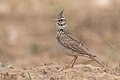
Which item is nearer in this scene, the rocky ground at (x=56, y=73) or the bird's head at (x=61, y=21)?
the rocky ground at (x=56, y=73)

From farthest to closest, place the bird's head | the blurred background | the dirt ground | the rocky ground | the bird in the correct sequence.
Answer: the blurred background → the dirt ground → the bird's head → the bird → the rocky ground

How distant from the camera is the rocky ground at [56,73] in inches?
401

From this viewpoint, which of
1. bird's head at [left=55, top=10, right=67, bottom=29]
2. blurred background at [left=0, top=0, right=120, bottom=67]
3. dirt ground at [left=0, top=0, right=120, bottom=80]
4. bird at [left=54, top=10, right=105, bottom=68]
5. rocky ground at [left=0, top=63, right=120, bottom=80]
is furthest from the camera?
blurred background at [left=0, top=0, right=120, bottom=67]

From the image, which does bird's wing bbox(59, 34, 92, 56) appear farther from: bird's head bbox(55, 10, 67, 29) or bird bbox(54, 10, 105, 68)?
bird's head bbox(55, 10, 67, 29)

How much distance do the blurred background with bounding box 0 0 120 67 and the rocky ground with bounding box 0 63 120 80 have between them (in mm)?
4278

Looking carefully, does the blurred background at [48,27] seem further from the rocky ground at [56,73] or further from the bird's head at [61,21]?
the rocky ground at [56,73]

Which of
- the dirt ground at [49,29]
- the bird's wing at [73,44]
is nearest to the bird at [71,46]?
the bird's wing at [73,44]

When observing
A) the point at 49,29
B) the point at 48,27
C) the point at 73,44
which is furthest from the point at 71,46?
the point at 48,27

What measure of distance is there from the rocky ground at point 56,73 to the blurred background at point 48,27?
4278mm

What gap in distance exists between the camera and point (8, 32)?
701 inches

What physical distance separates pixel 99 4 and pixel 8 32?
3.56m

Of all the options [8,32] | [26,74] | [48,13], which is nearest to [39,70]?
[26,74]

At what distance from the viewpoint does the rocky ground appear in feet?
33.4

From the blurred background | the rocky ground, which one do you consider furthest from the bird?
the blurred background
